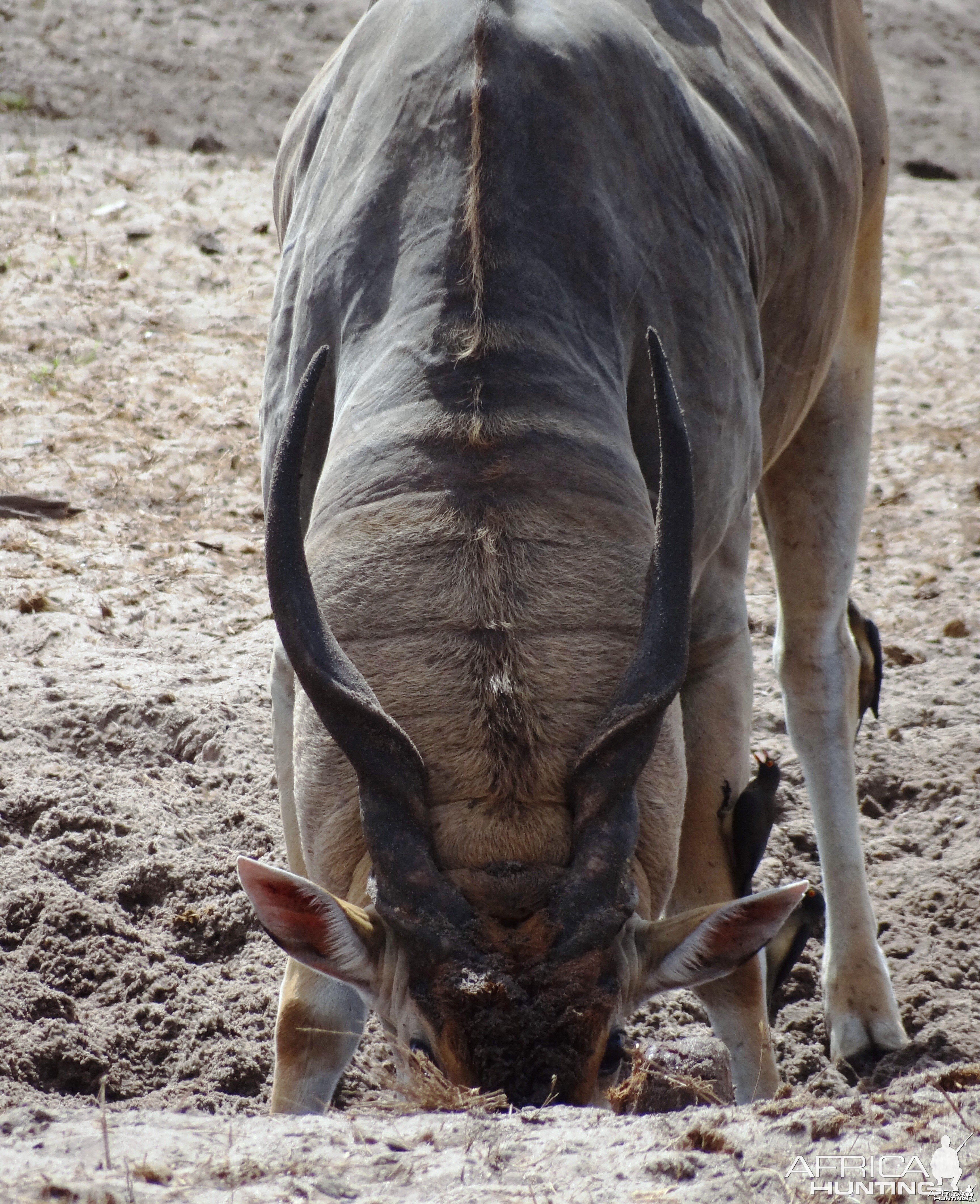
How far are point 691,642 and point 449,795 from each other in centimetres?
127

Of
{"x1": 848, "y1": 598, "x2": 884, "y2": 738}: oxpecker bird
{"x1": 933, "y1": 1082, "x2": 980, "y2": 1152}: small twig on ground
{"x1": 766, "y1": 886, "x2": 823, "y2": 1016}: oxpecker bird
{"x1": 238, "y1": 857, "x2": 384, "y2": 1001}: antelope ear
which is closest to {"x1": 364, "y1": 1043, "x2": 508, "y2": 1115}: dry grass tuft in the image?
{"x1": 238, "y1": 857, "x2": 384, "y2": 1001}: antelope ear

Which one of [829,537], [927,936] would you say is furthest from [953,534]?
[927,936]

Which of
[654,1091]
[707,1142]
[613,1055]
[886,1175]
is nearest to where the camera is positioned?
[886,1175]

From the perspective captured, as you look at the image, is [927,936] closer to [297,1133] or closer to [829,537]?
[829,537]

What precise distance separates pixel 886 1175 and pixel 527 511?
1.38 metres

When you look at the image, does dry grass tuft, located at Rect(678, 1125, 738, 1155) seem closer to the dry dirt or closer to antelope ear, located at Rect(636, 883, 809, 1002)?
the dry dirt

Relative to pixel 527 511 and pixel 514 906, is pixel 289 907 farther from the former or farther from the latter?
pixel 527 511

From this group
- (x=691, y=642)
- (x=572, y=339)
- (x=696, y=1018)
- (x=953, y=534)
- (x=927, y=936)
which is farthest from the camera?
(x=953, y=534)

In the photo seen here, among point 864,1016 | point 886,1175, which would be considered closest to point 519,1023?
point 886,1175

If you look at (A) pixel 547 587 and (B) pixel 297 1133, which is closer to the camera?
(B) pixel 297 1133

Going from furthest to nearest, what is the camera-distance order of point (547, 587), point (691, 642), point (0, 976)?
point (0, 976)
point (691, 642)
point (547, 587)

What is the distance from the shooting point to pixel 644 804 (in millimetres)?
2861

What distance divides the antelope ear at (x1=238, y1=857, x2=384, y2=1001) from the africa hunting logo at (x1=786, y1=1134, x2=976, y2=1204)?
2.95 feet

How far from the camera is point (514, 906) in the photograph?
8.34ft
